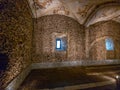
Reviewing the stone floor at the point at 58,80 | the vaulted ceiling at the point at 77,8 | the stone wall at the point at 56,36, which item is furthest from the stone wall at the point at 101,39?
the stone floor at the point at 58,80

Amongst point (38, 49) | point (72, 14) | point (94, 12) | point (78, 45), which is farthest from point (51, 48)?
point (94, 12)

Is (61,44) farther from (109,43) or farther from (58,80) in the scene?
(109,43)

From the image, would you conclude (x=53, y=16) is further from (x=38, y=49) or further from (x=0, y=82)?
(x=0, y=82)

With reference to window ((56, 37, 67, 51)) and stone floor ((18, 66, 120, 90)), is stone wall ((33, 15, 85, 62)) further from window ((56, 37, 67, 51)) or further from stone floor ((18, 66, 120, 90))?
stone floor ((18, 66, 120, 90))

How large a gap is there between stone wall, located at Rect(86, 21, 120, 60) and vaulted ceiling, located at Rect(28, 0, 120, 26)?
1181mm

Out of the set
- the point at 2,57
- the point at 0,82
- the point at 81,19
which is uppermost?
the point at 81,19

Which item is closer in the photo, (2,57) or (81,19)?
(2,57)

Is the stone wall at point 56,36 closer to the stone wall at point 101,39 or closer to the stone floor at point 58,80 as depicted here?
the stone wall at point 101,39

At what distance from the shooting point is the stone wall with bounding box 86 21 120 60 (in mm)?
8688

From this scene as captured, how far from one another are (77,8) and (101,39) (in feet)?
12.0

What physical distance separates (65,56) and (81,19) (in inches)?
116

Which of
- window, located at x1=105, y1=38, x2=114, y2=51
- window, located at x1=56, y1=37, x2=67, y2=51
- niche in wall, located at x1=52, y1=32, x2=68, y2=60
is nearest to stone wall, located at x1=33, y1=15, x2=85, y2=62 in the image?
niche in wall, located at x1=52, y1=32, x2=68, y2=60

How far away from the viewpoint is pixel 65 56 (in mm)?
7855

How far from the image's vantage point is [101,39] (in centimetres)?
902
